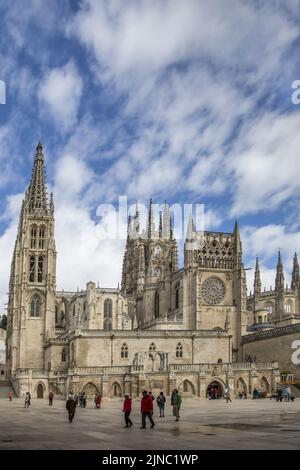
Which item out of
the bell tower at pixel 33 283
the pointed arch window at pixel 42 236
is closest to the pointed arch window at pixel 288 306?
the bell tower at pixel 33 283

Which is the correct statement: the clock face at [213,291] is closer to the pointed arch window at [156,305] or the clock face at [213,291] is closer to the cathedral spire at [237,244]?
the cathedral spire at [237,244]

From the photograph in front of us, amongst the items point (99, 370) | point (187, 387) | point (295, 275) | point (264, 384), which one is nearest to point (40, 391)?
point (99, 370)

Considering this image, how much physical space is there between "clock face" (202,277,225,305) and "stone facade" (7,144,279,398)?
132 millimetres

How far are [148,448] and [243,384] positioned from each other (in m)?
51.3

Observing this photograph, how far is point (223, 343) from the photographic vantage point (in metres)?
73.6

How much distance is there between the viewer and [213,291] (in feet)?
273

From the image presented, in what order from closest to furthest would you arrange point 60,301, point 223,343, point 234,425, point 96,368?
point 234,425, point 96,368, point 223,343, point 60,301

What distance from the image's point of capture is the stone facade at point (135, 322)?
63.2 metres

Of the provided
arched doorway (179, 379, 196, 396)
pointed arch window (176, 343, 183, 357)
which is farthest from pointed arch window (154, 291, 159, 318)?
arched doorway (179, 379, 196, 396)

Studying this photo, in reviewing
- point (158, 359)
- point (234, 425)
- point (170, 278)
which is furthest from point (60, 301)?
point (234, 425)

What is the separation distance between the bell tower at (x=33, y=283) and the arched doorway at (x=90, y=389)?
22142 millimetres

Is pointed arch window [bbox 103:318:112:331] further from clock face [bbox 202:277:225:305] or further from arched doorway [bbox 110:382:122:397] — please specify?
arched doorway [bbox 110:382:122:397]

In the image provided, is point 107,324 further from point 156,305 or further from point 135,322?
point 156,305
